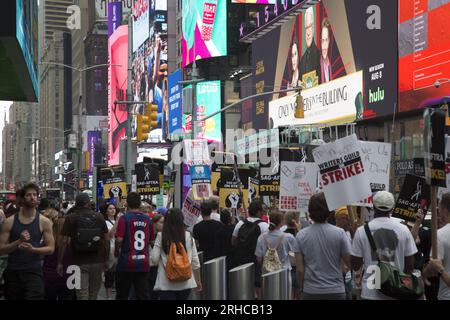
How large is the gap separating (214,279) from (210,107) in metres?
72.9

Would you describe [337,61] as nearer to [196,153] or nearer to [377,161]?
[196,153]

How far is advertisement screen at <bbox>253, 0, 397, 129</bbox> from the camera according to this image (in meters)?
41.1

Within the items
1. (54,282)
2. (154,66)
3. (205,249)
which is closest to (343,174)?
(205,249)

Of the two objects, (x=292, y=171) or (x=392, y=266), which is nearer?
(x=392, y=266)

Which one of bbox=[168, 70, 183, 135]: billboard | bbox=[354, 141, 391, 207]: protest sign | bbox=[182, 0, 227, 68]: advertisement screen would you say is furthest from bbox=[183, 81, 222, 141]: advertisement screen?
bbox=[354, 141, 391, 207]: protest sign

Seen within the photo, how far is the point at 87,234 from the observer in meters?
11.1

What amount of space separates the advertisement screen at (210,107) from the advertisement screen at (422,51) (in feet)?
141

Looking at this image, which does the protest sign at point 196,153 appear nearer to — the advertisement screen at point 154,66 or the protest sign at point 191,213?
the protest sign at point 191,213

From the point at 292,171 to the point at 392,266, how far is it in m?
6.29

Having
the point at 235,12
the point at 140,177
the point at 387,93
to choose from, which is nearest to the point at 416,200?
the point at 140,177

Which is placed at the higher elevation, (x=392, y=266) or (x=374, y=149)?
(x=374, y=149)

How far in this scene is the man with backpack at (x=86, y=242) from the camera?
1109 centimetres
